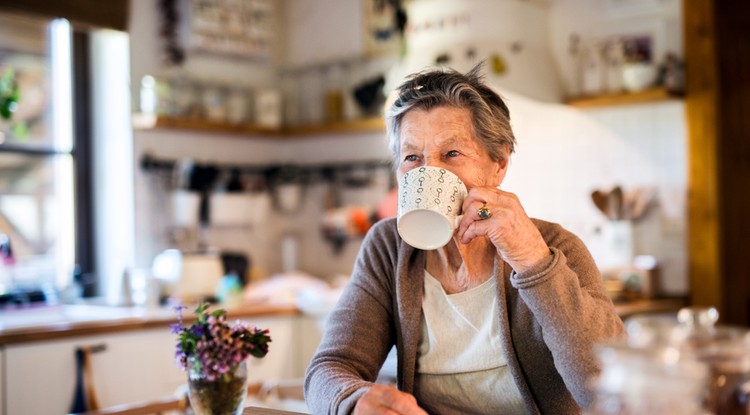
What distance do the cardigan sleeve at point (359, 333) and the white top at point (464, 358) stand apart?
0.09 meters

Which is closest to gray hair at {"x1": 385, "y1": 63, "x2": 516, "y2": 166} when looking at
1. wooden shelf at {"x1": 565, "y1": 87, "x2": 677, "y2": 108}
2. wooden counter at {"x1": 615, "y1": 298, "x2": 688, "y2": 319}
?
wooden counter at {"x1": 615, "y1": 298, "x2": 688, "y2": 319}

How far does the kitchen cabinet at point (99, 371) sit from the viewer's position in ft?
9.34

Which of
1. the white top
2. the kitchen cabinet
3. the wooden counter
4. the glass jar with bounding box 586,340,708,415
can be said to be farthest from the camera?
the wooden counter

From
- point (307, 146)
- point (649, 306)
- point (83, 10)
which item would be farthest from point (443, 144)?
point (307, 146)

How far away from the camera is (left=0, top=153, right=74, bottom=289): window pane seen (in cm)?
387

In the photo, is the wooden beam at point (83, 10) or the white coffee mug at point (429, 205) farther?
the wooden beam at point (83, 10)

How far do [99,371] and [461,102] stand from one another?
1.94m

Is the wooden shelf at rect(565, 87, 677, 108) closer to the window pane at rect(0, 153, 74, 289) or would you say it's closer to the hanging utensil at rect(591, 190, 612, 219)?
the hanging utensil at rect(591, 190, 612, 219)

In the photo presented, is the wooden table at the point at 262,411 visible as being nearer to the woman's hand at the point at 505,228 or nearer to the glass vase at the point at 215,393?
the glass vase at the point at 215,393

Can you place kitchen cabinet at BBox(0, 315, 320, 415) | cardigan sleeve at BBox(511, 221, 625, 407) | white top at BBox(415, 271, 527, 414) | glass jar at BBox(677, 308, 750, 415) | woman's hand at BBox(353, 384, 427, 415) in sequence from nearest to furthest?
glass jar at BBox(677, 308, 750, 415)
woman's hand at BBox(353, 384, 427, 415)
cardigan sleeve at BBox(511, 221, 625, 407)
white top at BBox(415, 271, 527, 414)
kitchen cabinet at BBox(0, 315, 320, 415)

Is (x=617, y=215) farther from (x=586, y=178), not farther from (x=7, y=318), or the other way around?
(x=7, y=318)

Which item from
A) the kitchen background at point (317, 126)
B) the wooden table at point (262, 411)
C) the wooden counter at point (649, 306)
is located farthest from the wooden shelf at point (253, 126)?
the wooden table at point (262, 411)

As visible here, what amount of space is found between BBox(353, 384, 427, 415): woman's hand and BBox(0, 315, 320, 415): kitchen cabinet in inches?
59.5

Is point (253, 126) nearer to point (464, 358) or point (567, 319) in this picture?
point (464, 358)
